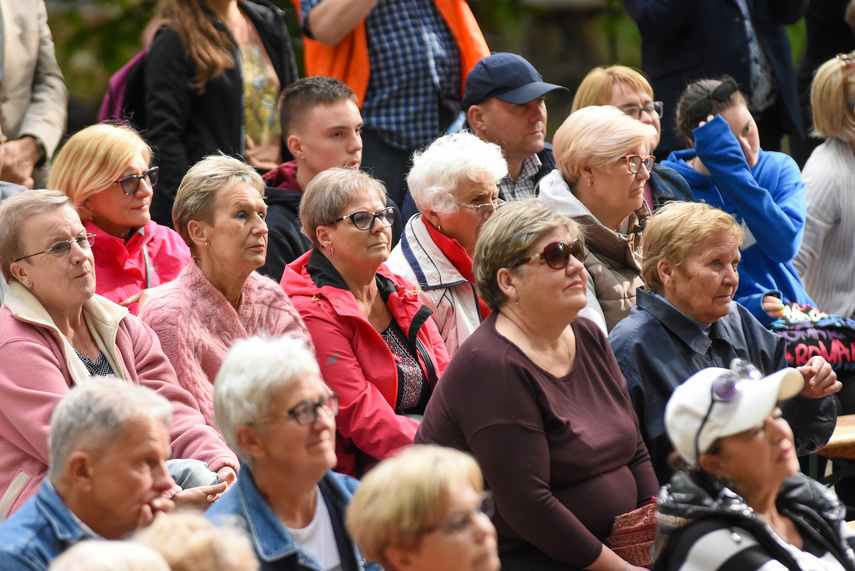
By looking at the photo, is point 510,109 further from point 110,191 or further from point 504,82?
point 110,191

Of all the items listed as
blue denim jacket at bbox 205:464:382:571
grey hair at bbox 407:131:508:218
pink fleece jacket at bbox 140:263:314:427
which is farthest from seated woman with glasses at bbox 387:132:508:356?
blue denim jacket at bbox 205:464:382:571

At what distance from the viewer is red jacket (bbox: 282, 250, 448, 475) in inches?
144

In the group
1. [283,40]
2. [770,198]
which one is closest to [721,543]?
[770,198]

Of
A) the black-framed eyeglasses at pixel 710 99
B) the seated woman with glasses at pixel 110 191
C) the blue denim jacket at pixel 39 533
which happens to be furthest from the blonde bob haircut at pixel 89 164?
the black-framed eyeglasses at pixel 710 99

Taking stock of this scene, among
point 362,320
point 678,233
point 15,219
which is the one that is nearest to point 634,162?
point 678,233

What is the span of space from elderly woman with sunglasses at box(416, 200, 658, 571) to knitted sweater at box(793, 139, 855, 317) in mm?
2600

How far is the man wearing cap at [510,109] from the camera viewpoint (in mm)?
5043

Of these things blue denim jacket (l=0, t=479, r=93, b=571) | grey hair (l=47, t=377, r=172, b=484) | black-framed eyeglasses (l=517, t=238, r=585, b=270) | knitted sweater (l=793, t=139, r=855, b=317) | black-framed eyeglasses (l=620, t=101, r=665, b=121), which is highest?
grey hair (l=47, t=377, r=172, b=484)

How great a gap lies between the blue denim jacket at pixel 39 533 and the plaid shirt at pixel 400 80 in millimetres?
3076

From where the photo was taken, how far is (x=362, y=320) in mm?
3799

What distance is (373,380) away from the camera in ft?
12.5

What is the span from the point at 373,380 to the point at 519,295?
0.77 metres

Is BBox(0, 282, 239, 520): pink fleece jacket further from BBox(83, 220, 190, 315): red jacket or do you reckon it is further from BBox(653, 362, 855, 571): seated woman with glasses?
BBox(653, 362, 855, 571): seated woman with glasses

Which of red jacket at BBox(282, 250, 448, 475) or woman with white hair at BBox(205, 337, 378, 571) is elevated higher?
woman with white hair at BBox(205, 337, 378, 571)
